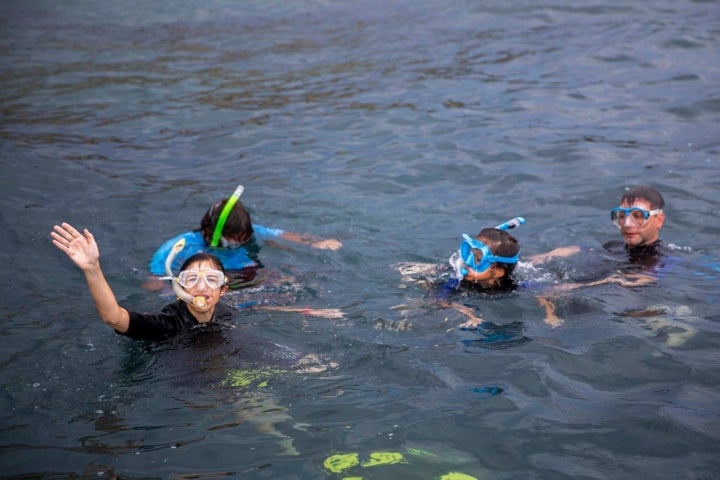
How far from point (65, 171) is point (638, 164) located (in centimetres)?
703

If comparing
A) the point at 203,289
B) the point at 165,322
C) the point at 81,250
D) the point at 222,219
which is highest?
the point at 81,250

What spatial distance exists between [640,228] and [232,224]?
370 centimetres

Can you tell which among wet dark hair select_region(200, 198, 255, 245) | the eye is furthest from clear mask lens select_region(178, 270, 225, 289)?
the eye

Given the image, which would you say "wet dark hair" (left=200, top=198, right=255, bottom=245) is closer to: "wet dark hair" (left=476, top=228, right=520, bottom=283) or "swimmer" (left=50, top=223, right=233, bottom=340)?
"swimmer" (left=50, top=223, right=233, bottom=340)

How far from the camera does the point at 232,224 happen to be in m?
7.64

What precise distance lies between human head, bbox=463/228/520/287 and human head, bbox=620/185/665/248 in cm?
136

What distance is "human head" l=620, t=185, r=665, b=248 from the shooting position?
759 centimetres

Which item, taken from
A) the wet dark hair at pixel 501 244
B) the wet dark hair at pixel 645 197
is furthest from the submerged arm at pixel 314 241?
the wet dark hair at pixel 645 197

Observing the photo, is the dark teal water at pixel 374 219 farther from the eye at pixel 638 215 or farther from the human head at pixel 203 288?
the eye at pixel 638 215

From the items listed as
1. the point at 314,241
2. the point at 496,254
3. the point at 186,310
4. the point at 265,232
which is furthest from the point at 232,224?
the point at 496,254

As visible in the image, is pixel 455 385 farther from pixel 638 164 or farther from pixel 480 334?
pixel 638 164

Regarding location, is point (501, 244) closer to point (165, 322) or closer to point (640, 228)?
point (640, 228)

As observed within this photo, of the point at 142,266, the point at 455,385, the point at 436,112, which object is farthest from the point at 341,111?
the point at 455,385

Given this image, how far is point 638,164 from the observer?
404 inches
